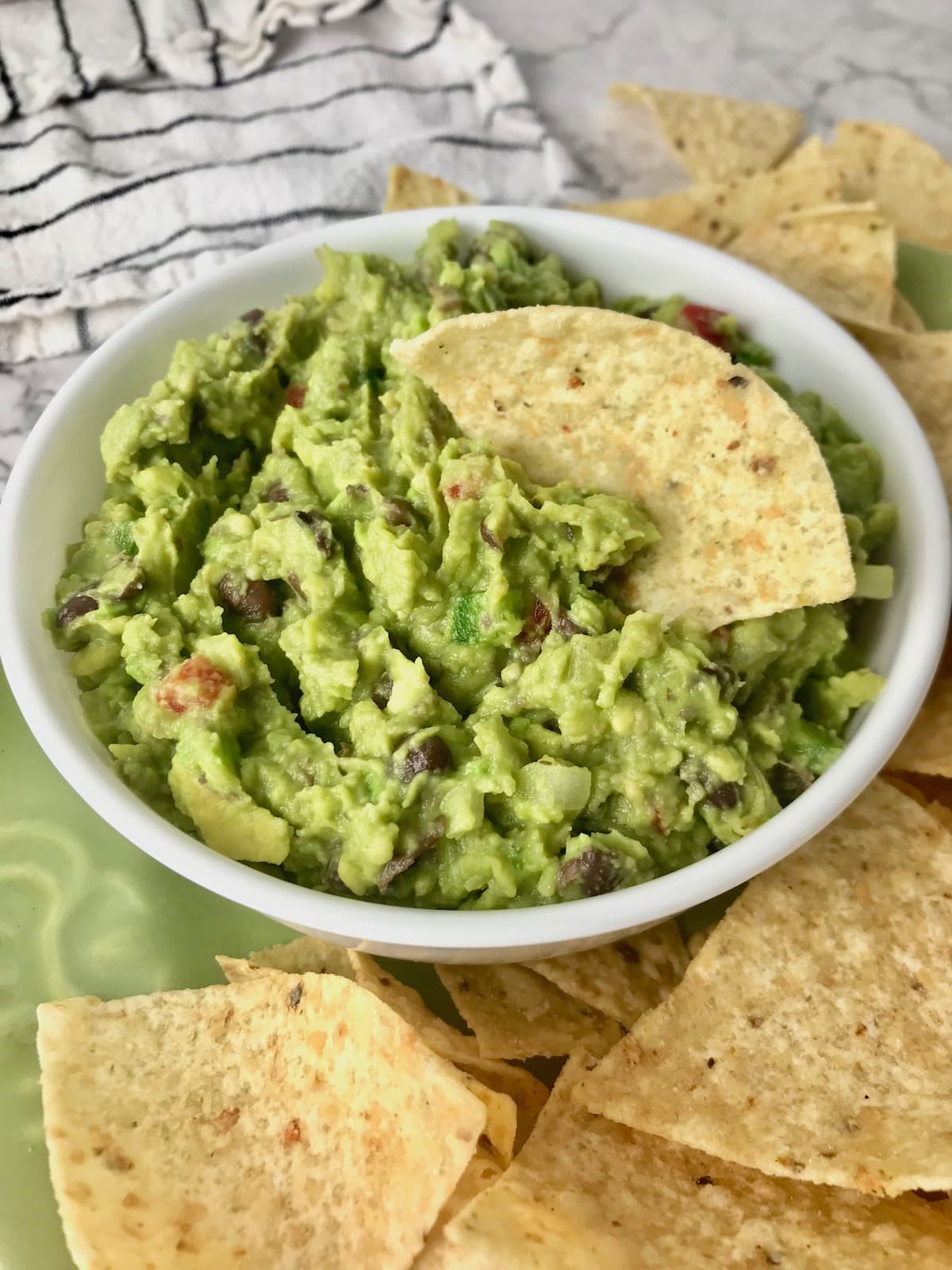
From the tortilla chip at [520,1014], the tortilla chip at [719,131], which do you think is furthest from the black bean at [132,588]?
the tortilla chip at [719,131]

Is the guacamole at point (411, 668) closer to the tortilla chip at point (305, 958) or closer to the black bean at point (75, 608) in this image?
the black bean at point (75, 608)

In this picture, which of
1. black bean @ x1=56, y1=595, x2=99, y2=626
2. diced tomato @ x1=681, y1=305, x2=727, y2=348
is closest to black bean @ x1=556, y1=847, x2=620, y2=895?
black bean @ x1=56, y1=595, x2=99, y2=626

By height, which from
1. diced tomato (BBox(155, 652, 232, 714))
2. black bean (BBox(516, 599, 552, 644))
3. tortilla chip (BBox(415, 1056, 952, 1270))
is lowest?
tortilla chip (BBox(415, 1056, 952, 1270))

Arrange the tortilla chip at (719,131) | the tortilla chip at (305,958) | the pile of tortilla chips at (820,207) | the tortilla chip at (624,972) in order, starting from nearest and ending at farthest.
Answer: the tortilla chip at (624,972), the tortilla chip at (305,958), the pile of tortilla chips at (820,207), the tortilla chip at (719,131)

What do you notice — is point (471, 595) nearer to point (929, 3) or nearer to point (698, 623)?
point (698, 623)

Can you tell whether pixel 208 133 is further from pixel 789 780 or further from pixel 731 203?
pixel 789 780

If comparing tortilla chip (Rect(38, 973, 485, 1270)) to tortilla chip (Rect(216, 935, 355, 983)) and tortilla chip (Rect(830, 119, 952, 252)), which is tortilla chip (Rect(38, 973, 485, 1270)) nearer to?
tortilla chip (Rect(216, 935, 355, 983))

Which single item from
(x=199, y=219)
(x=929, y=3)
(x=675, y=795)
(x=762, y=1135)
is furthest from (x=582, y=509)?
(x=929, y=3)
